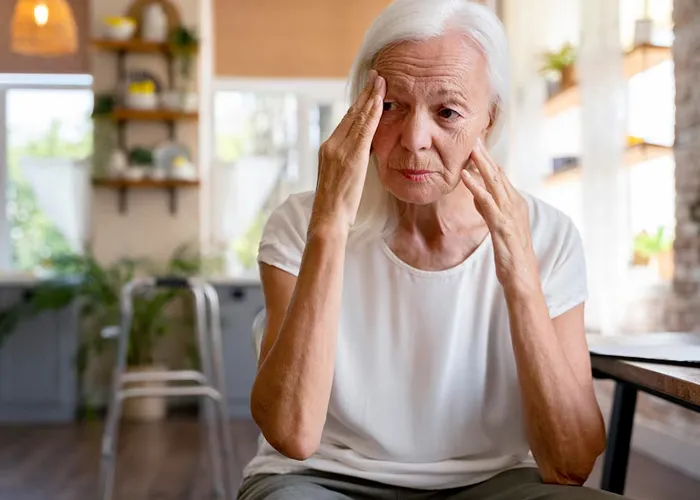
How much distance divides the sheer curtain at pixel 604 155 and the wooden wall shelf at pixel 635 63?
0.39 ft

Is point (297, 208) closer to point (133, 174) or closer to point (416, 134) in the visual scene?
point (416, 134)

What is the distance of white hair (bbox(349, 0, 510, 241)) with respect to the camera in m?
1.39

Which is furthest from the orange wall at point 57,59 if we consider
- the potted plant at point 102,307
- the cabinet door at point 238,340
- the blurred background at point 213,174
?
the cabinet door at point 238,340

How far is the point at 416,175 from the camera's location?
4.52 ft

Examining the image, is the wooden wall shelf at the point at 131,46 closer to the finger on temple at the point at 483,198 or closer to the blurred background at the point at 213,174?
the blurred background at the point at 213,174

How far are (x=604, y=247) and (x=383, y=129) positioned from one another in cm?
291

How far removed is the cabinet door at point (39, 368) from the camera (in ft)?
17.3

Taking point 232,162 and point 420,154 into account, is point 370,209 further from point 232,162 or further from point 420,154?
point 232,162

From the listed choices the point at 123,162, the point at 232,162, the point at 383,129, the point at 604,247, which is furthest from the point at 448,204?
the point at 232,162

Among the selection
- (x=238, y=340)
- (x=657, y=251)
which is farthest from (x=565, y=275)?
(x=238, y=340)

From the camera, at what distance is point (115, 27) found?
18.5ft

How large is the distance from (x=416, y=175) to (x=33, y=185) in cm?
535

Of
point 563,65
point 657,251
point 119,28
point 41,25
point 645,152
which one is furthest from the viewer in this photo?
point 119,28

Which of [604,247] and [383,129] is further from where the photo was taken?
[604,247]
